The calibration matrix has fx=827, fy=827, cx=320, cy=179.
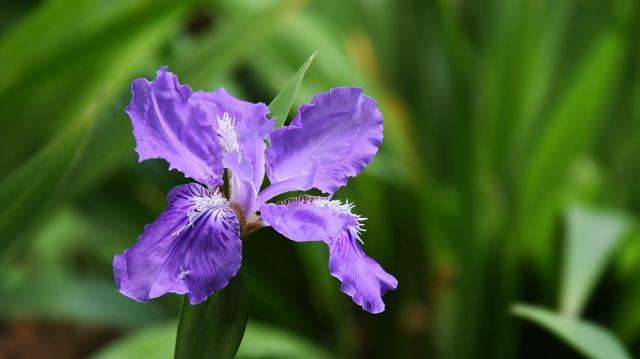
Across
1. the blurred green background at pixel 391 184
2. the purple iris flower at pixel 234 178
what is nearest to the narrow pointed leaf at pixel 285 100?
the purple iris flower at pixel 234 178

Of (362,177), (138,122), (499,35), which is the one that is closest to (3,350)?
(362,177)

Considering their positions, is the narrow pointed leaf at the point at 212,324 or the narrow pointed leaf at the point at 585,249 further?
the narrow pointed leaf at the point at 585,249

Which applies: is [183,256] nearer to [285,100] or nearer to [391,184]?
[285,100]

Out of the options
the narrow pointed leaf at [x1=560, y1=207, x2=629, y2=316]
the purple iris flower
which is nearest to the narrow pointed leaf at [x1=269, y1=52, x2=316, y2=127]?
the purple iris flower

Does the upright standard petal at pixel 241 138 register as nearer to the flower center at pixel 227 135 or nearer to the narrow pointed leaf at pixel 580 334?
the flower center at pixel 227 135

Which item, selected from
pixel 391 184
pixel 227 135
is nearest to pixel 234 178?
pixel 227 135

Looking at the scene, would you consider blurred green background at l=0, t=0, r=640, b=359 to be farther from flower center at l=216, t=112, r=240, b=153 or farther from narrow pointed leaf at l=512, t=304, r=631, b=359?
flower center at l=216, t=112, r=240, b=153
